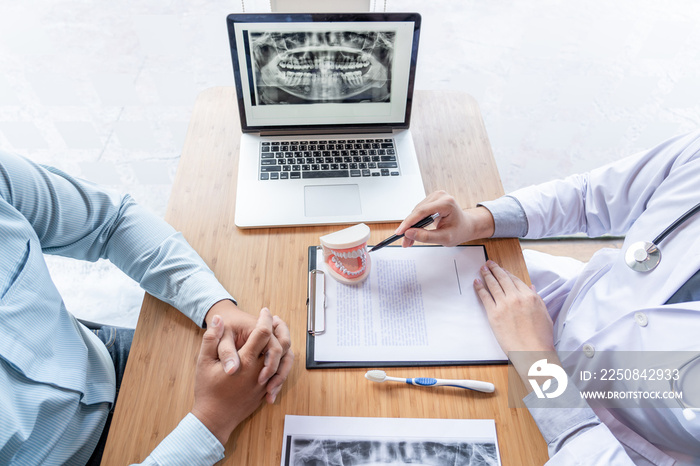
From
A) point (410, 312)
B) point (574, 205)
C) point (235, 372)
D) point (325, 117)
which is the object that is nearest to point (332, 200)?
point (325, 117)

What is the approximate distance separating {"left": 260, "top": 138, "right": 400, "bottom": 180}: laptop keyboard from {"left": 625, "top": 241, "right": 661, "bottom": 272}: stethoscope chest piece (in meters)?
0.53

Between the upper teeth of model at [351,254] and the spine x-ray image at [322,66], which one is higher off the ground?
the spine x-ray image at [322,66]

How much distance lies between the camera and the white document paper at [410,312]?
0.84 meters

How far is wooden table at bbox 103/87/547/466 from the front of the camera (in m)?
0.77

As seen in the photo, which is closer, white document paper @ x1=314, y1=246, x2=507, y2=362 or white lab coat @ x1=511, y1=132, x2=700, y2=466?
white lab coat @ x1=511, y1=132, x2=700, y2=466

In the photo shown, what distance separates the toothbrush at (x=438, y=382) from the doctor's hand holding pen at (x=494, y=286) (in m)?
0.09

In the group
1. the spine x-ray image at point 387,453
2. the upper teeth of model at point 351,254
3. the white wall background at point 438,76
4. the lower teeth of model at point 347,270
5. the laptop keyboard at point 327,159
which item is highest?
the laptop keyboard at point 327,159

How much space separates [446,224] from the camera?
3.17 ft

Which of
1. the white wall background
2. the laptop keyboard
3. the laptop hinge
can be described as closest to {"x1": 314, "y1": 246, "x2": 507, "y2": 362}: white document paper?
the laptop keyboard

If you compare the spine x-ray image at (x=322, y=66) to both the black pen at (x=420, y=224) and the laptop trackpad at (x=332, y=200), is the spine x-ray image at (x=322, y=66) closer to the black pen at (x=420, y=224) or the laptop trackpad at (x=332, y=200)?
the laptop trackpad at (x=332, y=200)

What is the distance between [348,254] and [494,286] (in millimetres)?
302

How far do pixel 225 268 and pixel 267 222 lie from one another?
0.14m

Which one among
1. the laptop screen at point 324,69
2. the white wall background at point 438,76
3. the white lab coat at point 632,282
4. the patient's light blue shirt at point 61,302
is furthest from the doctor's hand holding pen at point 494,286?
the white wall background at point 438,76

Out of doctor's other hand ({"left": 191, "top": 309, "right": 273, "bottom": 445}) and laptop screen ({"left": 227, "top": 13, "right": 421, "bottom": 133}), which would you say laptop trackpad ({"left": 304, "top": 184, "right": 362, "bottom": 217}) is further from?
doctor's other hand ({"left": 191, "top": 309, "right": 273, "bottom": 445})
